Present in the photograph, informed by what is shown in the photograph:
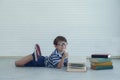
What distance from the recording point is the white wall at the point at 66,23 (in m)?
4.52

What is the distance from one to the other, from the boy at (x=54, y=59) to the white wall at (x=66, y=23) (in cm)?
79

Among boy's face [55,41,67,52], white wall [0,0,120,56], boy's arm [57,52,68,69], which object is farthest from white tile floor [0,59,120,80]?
white wall [0,0,120,56]

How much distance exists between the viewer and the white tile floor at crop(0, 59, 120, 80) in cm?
320

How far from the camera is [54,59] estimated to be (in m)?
3.64

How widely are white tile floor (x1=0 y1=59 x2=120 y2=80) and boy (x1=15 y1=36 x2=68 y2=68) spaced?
0.09m

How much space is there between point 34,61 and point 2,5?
124cm

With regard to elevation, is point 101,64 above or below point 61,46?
below

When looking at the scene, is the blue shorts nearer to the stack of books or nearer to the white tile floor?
the white tile floor

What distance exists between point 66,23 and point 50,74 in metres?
1.34

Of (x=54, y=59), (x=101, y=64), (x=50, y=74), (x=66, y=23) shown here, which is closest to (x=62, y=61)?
(x=54, y=59)

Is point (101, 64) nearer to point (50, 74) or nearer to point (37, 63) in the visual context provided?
point (50, 74)

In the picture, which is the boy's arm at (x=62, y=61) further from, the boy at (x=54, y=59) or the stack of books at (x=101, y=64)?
the stack of books at (x=101, y=64)

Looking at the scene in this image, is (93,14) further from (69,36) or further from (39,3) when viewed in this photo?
(39,3)

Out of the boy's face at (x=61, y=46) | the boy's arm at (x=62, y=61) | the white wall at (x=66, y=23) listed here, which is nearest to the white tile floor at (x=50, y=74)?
the boy's arm at (x=62, y=61)
